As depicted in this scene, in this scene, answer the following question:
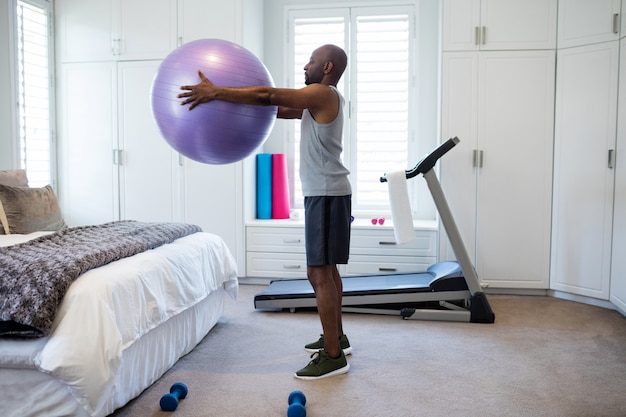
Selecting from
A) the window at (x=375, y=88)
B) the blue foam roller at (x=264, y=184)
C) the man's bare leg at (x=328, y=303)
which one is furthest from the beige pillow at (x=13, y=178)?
the window at (x=375, y=88)

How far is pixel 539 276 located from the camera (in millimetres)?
4043

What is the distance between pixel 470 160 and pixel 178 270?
7.73 ft

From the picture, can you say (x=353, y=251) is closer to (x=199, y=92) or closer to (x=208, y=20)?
(x=208, y=20)

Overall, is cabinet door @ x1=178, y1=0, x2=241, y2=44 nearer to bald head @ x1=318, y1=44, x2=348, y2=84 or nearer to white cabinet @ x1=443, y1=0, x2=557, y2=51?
white cabinet @ x1=443, y1=0, x2=557, y2=51

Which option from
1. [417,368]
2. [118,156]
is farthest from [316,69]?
[118,156]

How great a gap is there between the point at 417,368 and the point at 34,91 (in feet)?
11.7

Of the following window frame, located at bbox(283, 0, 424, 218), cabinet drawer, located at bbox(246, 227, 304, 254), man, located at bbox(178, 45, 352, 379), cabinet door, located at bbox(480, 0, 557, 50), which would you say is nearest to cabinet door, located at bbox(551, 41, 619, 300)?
cabinet door, located at bbox(480, 0, 557, 50)

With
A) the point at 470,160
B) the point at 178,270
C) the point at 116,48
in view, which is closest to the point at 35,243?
the point at 178,270

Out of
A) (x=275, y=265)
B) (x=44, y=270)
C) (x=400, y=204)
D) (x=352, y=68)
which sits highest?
(x=352, y=68)

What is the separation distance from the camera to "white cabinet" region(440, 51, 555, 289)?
400 centimetres

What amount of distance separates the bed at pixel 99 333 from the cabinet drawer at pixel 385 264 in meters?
1.75

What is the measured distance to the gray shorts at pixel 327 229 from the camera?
246 centimetres

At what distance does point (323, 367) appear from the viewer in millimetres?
2490

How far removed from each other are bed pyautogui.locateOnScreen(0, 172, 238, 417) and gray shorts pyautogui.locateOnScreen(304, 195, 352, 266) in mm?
630
